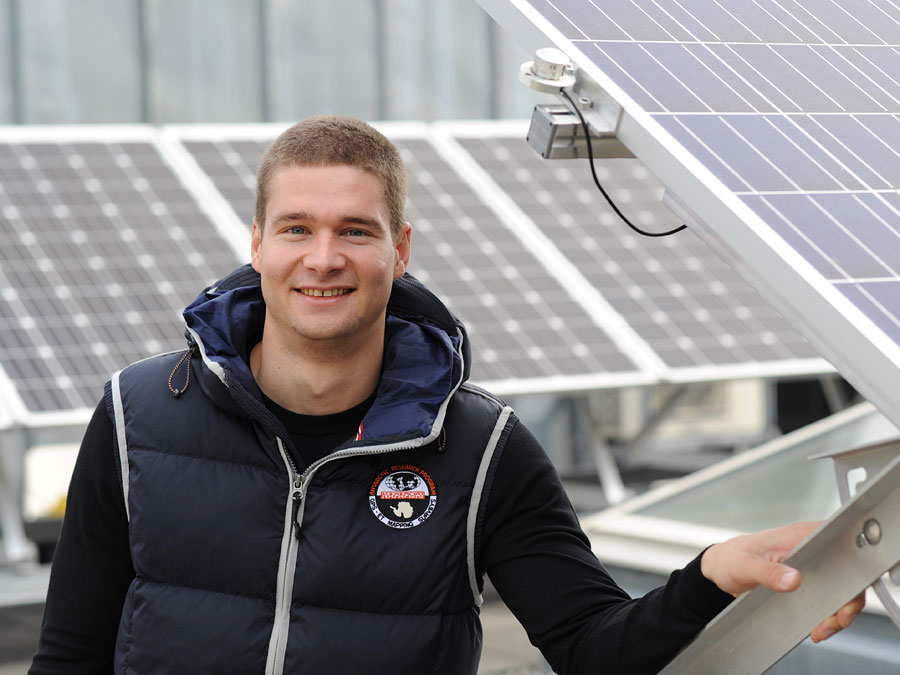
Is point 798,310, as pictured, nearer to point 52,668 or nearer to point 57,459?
point 52,668

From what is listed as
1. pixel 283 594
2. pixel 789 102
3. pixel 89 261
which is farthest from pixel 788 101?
pixel 89 261

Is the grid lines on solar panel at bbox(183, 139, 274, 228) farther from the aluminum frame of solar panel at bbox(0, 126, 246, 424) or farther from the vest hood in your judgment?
the vest hood

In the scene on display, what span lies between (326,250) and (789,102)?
750 millimetres

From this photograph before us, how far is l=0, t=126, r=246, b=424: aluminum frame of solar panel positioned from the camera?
6.53 meters

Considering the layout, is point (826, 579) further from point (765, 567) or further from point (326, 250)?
point (326, 250)

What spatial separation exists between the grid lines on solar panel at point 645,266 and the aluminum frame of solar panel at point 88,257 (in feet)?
7.17

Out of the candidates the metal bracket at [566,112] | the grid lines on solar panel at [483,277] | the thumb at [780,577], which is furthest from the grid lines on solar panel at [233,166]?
the thumb at [780,577]

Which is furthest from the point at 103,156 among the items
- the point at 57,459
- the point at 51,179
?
the point at 57,459

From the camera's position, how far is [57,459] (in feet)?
27.5

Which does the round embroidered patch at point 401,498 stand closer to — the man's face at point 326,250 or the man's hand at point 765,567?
the man's face at point 326,250

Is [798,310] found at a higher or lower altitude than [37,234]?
higher

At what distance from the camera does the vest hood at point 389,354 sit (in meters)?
2.26

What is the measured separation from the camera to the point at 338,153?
224 cm

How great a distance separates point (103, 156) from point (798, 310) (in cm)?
715
